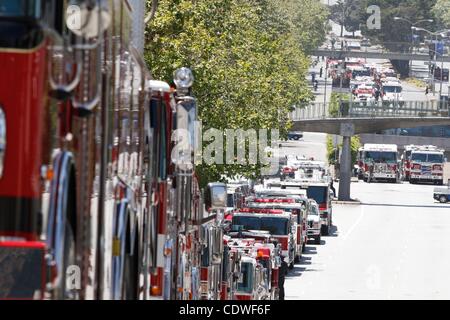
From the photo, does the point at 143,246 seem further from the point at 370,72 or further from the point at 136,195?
the point at 370,72

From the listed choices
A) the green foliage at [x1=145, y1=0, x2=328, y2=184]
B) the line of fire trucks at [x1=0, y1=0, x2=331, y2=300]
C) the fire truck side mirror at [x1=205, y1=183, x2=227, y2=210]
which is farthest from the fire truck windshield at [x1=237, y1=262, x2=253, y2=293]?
the green foliage at [x1=145, y1=0, x2=328, y2=184]

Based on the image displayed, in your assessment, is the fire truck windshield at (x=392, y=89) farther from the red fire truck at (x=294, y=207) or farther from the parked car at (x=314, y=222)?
the red fire truck at (x=294, y=207)

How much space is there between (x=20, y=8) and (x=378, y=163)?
104827mm

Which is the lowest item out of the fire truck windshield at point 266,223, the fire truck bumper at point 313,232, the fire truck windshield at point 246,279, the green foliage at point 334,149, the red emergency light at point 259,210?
the fire truck bumper at point 313,232

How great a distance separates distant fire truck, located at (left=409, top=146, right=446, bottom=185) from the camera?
362ft

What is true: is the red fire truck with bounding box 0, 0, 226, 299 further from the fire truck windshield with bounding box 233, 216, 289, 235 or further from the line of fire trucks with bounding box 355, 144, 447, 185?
the line of fire trucks with bounding box 355, 144, 447, 185

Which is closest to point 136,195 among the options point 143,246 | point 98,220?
point 143,246

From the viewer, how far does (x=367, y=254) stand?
5956 cm

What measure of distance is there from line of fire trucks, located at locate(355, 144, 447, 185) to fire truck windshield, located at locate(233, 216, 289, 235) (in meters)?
60.9

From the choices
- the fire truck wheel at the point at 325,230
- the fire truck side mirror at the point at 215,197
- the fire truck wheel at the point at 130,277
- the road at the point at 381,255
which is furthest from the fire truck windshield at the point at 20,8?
the fire truck wheel at the point at 325,230

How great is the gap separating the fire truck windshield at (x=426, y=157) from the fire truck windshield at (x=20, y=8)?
341ft

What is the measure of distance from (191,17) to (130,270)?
33.7 meters

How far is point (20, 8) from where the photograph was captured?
267 inches

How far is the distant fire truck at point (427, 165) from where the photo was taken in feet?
362
